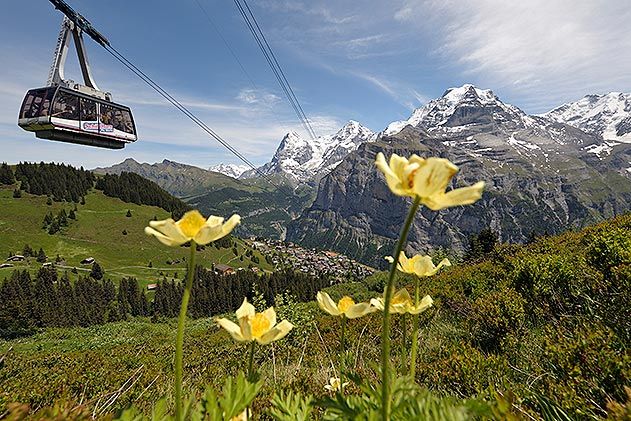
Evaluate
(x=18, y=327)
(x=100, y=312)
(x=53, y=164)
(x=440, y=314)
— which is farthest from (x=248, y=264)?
(x=440, y=314)

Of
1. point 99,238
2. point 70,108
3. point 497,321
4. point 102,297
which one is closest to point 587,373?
point 497,321

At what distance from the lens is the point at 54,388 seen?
4.28 metres

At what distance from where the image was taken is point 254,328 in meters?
1.72

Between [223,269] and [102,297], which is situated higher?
[223,269]

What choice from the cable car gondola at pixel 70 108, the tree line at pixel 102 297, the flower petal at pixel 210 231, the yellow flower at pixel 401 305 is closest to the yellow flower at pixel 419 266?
the yellow flower at pixel 401 305

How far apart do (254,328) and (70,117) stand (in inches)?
741

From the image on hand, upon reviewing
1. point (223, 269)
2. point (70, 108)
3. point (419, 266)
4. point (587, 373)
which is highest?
point (70, 108)

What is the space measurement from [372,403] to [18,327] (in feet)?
342

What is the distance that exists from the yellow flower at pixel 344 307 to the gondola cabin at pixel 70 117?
18327 mm

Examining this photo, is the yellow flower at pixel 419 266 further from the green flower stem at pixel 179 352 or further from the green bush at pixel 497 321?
the green bush at pixel 497 321

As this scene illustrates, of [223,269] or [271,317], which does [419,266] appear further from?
[223,269]

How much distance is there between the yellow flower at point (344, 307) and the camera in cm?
187

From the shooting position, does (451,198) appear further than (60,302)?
No

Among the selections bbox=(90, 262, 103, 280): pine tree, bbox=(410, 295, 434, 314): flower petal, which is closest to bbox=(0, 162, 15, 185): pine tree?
bbox=(90, 262, 103, 280): pine tree
